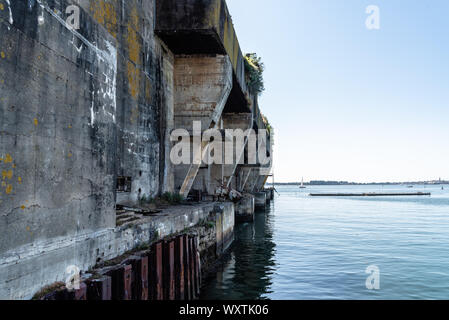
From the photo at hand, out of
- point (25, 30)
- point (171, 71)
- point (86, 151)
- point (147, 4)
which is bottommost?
point (86, 151)

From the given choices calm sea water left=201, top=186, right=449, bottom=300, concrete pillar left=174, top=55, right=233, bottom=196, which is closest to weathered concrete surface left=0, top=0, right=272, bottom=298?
calm sea water left=201, top=186, right=449, bottom=300

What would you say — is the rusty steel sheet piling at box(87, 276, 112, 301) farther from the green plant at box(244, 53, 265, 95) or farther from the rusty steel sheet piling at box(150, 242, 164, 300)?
the green plant at box(244, 53, 265, 95)

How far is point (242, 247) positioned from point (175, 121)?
8230 millimetres

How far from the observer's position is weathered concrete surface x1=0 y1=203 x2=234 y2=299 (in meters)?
4.37

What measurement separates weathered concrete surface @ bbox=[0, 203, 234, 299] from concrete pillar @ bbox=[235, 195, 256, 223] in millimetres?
22032

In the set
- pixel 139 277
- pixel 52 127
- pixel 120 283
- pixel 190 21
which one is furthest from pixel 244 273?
pixel 52 127

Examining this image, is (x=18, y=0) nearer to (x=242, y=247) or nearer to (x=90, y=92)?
(x=90, y=92)

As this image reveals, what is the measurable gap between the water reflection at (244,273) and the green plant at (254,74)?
38.4 ft

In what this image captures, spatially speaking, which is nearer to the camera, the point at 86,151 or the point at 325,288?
the point at 86,151

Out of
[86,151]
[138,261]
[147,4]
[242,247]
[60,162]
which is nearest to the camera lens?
[60,162]

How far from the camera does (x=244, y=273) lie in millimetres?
13898

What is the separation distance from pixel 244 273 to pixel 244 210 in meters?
17.8

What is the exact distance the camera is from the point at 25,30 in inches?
185
